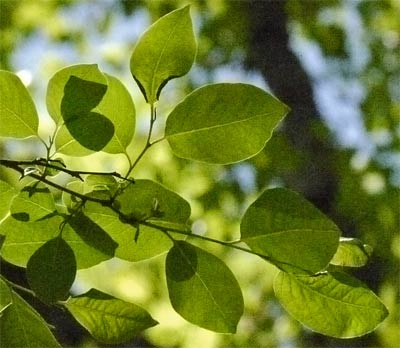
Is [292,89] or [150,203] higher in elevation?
[292,89]

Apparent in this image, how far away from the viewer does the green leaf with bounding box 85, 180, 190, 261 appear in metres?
0.47

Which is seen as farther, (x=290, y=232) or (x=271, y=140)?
(x=271, y=140)

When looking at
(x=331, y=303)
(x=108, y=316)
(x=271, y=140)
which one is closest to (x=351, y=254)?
(x=331, y=303)

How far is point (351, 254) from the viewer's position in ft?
1.57

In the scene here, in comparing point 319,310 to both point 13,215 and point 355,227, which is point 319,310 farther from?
point 355,227

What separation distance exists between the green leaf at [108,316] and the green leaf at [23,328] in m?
0.02

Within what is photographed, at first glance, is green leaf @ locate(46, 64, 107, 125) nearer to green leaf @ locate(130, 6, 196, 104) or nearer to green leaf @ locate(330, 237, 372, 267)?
green leaf @ locate(130, 6, 196, 104)

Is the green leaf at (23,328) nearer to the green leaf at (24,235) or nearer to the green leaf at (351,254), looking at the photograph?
the green leaf at (24,235)

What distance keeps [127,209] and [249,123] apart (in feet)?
0.29

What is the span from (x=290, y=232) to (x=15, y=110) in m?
0.18

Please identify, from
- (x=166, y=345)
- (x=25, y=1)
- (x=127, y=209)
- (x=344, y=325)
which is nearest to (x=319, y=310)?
(x=344, y=325)

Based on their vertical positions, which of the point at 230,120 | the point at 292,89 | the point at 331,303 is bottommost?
the point at 331,303

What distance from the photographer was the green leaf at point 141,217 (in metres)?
0.47

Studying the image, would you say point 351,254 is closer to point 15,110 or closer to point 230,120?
point 230,120
